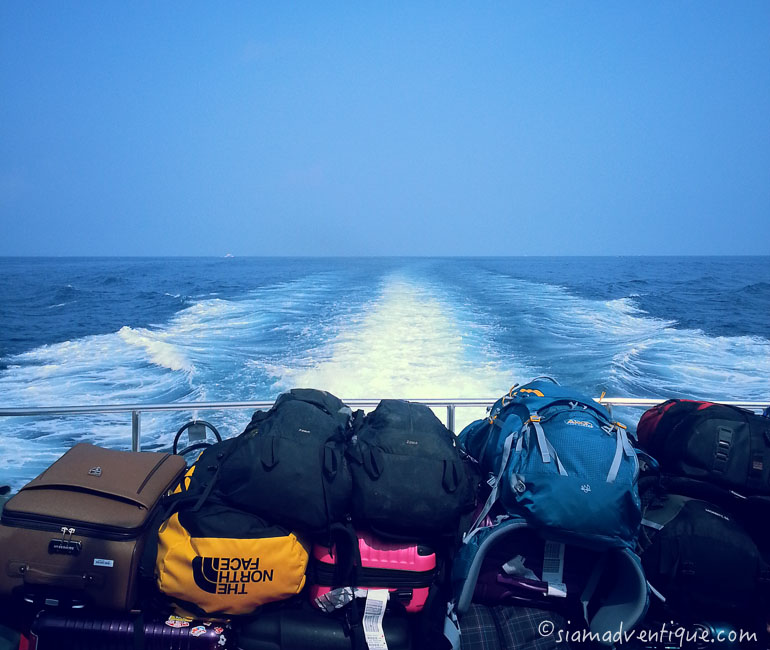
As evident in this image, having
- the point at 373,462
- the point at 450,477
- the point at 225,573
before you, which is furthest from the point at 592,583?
the point at 225,573

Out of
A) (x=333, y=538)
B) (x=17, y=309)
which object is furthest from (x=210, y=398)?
(x=17, y=309)

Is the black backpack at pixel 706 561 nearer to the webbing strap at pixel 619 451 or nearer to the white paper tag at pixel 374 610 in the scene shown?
the webbing strap at pixel 619 451

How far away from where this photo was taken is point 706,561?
179cm

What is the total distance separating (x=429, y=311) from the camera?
13.0m

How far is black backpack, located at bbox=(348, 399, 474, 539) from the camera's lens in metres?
1.82

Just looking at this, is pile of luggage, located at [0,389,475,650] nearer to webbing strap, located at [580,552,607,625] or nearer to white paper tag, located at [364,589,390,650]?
white paper tag, located at [364,589,390,650]

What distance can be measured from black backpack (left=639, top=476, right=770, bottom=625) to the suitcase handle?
1951 mm

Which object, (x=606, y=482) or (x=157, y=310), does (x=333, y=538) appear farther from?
(x=157, y=310)

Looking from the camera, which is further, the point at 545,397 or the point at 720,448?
the point at 545,397

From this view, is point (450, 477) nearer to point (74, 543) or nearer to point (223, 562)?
point (223, 562)

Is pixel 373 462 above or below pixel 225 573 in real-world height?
above

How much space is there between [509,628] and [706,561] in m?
0.72

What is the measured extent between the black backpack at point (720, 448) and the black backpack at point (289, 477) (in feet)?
4.26

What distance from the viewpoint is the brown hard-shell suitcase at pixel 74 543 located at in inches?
70.6
